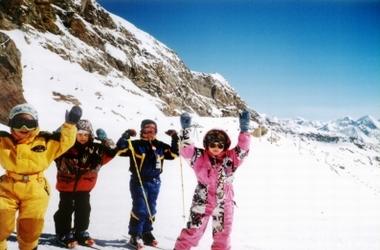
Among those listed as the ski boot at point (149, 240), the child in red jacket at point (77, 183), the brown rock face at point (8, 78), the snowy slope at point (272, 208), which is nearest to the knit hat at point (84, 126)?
the child in red jacket at point (77, 183)

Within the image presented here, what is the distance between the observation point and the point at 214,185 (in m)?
5.14

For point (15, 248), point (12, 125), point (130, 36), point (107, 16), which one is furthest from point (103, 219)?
point (130, 36)

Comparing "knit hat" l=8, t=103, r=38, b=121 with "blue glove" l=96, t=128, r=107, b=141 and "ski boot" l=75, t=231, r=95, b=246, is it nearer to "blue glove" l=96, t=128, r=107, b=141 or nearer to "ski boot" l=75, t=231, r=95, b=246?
"blue glove" l=96, t=128, r=107, b=141

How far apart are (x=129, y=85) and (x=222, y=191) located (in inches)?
1280

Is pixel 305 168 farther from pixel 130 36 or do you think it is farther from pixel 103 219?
pixel 130 36

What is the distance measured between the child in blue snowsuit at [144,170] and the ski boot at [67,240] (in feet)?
2.99

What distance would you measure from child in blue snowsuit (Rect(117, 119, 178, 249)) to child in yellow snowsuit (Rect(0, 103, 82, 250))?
62.1 inches

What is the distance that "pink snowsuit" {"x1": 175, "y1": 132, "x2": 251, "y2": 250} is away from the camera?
5.09 m

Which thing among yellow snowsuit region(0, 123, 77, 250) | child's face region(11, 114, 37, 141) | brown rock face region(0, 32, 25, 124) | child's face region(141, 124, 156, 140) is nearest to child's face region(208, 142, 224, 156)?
child's face region(141, 124, 156, 140)

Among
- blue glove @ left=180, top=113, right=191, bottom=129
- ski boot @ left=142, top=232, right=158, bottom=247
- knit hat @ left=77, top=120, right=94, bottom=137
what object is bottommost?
ski boot @ left=142, top=232, right=158, bottom=247

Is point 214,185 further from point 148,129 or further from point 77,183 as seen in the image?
point 77,183

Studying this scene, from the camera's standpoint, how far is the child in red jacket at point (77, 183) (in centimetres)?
532

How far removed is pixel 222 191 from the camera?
203 inches

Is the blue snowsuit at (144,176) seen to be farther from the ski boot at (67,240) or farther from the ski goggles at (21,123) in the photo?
the ski goggles at (21,123)
